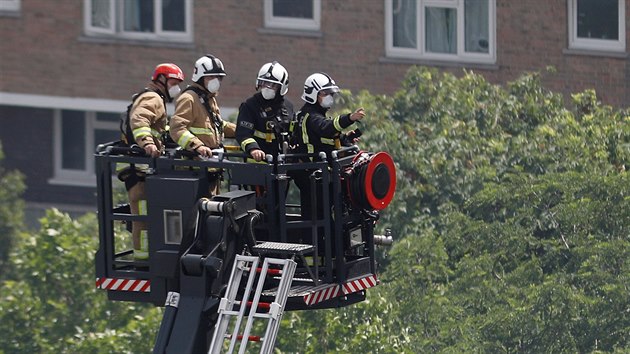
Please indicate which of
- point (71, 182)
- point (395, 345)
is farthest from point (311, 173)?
point (71, 182)

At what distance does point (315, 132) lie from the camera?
15961 millimetres

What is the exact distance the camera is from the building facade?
29078mm

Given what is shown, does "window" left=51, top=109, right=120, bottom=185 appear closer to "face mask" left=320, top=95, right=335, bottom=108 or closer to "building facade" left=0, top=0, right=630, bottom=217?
"building facade" left=0, top=0, right=630, bottom=217

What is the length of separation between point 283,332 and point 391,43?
981 cm

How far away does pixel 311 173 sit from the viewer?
15.7m

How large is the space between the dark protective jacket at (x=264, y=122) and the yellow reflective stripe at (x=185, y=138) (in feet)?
1.94

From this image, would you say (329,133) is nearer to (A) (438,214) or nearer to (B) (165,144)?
(B) (165,144)

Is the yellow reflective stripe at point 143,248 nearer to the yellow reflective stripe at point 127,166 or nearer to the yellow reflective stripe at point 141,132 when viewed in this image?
the yellow reflective stripe at point 127,166

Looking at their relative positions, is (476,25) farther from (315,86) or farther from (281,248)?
(281,248)

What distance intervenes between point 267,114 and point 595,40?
13851mm

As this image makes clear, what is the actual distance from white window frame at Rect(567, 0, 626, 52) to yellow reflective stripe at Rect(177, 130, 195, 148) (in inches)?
573

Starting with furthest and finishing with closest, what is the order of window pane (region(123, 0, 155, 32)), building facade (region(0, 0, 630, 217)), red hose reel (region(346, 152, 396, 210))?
1. window pane (region(123, 0, 155, 32))
2. building facade (region(0, 0, 630, 217))
3. red hose reel (region(346, 152, 396, 210))

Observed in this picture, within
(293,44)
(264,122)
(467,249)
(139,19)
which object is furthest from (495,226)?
(139,19)

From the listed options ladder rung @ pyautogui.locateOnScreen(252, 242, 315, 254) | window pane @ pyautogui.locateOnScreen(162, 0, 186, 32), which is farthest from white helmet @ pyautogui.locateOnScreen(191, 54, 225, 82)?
window pane @ pyautogui.locateOnScreen(162, 0, 186, 32)
